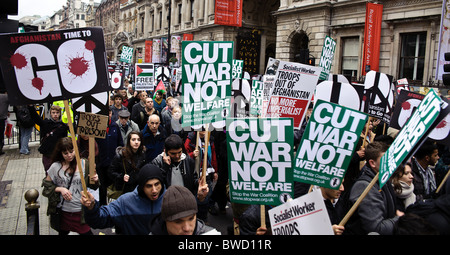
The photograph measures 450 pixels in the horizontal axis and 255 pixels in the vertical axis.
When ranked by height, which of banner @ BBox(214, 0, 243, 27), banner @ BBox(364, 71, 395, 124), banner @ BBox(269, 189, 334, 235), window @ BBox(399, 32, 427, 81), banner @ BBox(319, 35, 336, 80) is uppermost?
banner @ BBox(214, 0, 243, 27)

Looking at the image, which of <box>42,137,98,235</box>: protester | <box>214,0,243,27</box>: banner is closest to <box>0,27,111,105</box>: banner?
<box>42,137,98,235</box>: protester

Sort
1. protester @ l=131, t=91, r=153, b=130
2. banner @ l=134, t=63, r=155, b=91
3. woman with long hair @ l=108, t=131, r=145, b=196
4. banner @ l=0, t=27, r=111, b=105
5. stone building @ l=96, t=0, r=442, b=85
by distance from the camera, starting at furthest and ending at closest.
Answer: stone building @ l=96, t=0, r=442, b=85 → banner @ l=134, t=63, r=155, b=91 → protester @ l=131, t=91, r=153, b=130 → woman with long hair @ l=108, t=131, r=145, b=196 → banner @ l=0, t=27, r=111, b=105

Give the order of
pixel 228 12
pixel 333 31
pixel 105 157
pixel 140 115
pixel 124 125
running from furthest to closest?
pixel 228 12 < pixel 333 31 < pixel 140 115 < pixel 124 125 < pixel 105 157

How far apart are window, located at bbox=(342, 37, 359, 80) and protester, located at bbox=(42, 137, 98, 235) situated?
17.8 meters

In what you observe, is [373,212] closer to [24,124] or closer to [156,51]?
[24,124]

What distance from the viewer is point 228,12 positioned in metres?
23.2

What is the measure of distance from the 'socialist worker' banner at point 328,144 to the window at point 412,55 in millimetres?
15381

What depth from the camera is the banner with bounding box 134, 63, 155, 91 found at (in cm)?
1103

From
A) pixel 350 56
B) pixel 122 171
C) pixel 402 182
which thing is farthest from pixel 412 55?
pixel 122 171

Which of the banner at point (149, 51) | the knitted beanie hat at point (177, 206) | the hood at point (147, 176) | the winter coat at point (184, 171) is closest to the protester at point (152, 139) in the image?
the winter coat at point (184, 171)

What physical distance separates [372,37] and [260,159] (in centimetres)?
1669

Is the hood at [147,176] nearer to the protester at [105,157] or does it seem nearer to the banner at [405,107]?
the protester at [105,157]

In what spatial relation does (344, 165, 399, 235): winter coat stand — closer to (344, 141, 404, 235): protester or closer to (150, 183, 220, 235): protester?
(344, 141, 404, 235): protester
